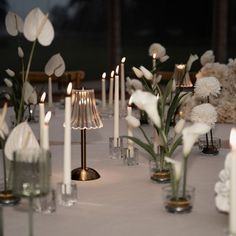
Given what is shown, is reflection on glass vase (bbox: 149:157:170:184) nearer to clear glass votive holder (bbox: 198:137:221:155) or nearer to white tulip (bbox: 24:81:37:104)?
clear glass votive holder (bbox: 198:137:221:155)

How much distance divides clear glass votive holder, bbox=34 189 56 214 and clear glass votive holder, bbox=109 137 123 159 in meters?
0.62

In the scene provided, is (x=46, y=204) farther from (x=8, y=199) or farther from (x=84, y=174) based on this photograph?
(x=84, y=174)

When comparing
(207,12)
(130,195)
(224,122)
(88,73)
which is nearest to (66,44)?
(88,73)

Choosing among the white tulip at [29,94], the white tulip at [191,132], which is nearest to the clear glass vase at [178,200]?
the white tulip at [191,132]

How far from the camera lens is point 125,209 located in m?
1.46

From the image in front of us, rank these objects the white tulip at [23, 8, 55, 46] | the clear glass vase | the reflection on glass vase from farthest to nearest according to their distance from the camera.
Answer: the reflection on glass vase < the white tulip at [23, 8, 55, 46] < the clear glass vase

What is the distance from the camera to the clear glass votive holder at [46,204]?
143 centimetres

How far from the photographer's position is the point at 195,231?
1299 mm

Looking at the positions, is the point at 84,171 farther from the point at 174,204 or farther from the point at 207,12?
the point at 207,12

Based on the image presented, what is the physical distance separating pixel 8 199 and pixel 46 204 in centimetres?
12

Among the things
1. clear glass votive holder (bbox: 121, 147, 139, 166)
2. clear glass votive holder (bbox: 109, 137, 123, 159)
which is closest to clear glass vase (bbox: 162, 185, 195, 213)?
clear glass votive holder (bbox: 121, 147, 139, 166)

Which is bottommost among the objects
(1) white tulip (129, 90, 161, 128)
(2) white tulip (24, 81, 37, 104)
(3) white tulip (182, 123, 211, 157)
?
(3) white tulip (182, 123, 211, 157)

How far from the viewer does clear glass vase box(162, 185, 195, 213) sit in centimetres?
141

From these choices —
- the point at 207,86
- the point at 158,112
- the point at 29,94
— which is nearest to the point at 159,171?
the point at 158,112
